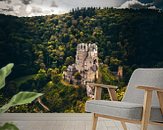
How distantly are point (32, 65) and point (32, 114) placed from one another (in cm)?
92

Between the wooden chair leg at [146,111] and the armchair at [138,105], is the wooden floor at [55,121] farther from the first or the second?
the wooden chair leg at [146,111]

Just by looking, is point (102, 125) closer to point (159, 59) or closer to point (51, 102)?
point (51, 102)

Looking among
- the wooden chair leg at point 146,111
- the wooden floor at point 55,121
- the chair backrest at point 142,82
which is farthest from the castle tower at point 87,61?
the wooden chair leg at point 146,111

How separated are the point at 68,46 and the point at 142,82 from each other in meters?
2.88

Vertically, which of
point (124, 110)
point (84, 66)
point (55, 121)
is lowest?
point (55, 121)

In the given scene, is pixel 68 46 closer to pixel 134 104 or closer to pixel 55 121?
pixel 55 121

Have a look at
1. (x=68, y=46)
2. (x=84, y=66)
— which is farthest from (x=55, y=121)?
(x=68, y=46)

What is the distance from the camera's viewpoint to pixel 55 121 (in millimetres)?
4906

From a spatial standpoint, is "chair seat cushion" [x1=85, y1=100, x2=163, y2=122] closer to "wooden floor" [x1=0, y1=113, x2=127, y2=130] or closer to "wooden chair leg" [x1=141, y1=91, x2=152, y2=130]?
"wooden chair leg" [x1=141, y1=91, x2=152, y2=130]

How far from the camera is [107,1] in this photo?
6.12m

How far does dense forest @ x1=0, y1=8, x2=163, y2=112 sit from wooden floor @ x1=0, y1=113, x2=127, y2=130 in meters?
0.32

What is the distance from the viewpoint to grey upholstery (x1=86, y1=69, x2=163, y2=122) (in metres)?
2.55

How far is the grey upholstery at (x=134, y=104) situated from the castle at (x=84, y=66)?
8.40 ft

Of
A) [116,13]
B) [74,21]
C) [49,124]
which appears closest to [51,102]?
[49,124]
